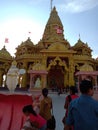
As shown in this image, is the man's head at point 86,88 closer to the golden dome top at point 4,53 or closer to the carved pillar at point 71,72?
the carved pillar at point 71,72

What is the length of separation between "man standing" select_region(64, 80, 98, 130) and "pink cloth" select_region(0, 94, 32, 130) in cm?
321

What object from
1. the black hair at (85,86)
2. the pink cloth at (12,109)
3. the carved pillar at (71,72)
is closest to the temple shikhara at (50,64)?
the carved pillar at (71,72)

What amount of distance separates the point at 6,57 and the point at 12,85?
19.1 metres

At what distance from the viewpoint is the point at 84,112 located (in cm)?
223

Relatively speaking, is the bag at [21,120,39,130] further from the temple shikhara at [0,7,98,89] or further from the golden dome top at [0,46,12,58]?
the golden dome top at [0,46,12,58]

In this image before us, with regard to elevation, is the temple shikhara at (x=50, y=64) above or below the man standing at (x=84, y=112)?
above

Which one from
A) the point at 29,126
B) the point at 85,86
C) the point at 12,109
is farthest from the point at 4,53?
the point at 85,86

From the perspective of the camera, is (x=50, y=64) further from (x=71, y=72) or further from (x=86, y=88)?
(x=86, y=88)

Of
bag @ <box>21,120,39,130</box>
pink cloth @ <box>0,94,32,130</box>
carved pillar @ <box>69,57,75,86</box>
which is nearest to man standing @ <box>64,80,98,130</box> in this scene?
bag @ <box>21,120,39,130</box>

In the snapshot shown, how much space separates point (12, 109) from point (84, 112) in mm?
3981

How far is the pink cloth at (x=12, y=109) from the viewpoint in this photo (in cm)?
528

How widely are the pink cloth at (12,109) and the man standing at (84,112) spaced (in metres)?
3.21

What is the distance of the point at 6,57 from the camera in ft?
97.1

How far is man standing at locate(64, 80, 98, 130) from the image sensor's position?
2.19m
